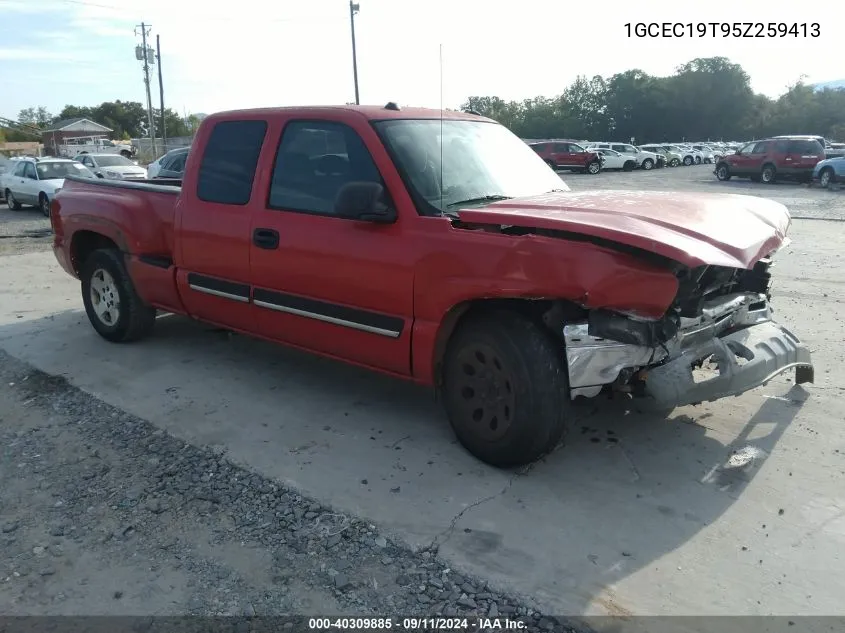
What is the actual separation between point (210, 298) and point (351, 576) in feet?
9.21

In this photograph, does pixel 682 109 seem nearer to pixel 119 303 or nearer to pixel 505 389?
pixel 119 303

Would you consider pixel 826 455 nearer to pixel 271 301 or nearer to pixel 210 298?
pixel 271 301

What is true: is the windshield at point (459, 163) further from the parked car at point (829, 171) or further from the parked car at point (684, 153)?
the parked car at point (684, 153)

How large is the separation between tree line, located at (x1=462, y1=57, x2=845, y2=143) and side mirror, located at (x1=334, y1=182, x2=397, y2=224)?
→ 6192cm

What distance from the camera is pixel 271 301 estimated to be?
4.65m

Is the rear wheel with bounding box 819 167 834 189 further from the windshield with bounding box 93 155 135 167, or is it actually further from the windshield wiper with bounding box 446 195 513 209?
the windshield wiper with bounding box 446 195 513 209

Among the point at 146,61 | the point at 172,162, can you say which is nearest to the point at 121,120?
the point at 146,61

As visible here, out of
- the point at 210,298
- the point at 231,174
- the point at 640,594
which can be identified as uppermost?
the point at 231,174

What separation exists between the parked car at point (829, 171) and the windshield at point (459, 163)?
24174 mm

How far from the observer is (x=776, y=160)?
27.5m

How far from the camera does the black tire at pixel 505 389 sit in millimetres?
3510

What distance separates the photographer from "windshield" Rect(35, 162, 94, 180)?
18.5 meters

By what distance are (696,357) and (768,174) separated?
28.1 metres

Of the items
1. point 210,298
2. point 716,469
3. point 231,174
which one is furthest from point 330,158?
point 716,469
